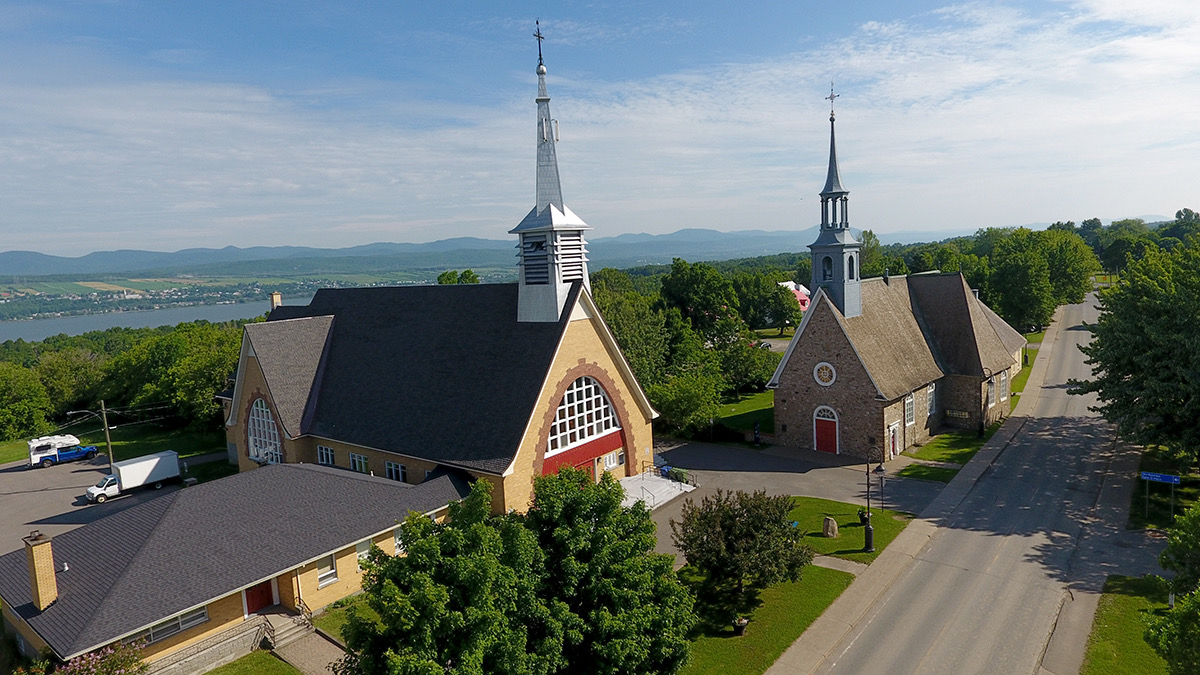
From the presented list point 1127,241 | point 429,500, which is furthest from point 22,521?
point 1127,241

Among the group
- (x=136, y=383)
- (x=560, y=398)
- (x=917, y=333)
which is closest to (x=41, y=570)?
(x=560, y=398)

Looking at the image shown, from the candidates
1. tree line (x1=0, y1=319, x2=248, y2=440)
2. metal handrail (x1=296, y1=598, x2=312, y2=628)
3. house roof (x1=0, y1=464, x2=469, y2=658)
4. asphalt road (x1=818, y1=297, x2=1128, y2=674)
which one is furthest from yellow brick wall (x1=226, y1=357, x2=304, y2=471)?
asphalt road (x1=818, y1=297, x2=1128, y2=674)

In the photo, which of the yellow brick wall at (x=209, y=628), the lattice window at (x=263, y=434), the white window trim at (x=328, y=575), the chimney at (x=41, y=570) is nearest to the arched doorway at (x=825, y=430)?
the white window trim at (x=328, y=575)

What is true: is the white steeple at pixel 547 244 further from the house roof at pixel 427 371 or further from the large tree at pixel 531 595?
the large tree at pixel 531 595

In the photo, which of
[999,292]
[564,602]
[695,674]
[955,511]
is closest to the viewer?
[564,602]

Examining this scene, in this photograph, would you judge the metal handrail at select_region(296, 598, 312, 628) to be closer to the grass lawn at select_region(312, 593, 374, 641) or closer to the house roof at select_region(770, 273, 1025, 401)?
the grass lawn at select_region(312, 593, 374, 641)

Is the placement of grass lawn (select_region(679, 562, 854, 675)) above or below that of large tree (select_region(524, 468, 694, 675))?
below

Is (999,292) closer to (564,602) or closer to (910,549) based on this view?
(910,549)

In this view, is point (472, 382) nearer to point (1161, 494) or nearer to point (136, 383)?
point (1161, 494)
